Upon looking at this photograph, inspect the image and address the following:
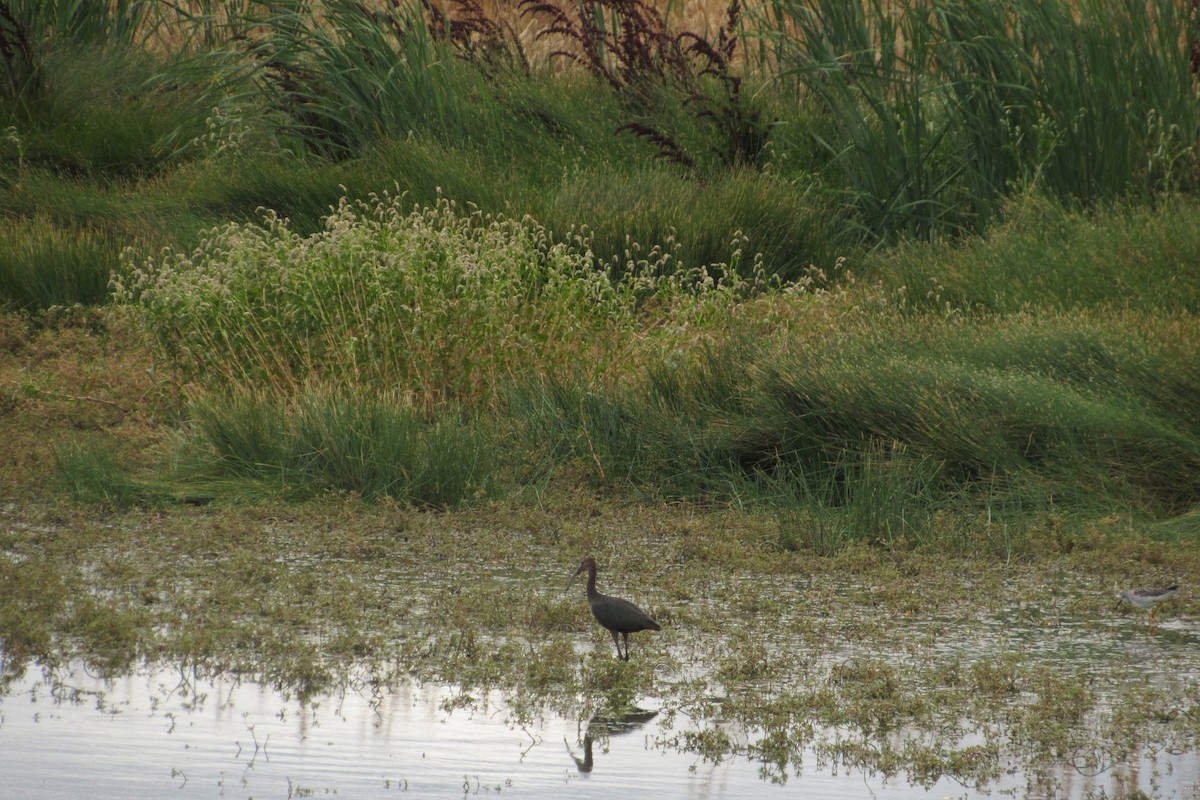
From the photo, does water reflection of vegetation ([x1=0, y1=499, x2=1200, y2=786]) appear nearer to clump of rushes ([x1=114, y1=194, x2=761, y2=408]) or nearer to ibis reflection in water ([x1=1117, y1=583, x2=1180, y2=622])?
ibis reflection in water ([x1=1117, y1=583, x2=1180, y2=622])

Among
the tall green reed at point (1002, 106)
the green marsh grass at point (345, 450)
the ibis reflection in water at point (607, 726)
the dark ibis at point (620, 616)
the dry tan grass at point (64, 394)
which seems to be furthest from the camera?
the tall green reed at point (1002, 106)

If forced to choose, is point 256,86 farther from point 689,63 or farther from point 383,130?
point 689,63

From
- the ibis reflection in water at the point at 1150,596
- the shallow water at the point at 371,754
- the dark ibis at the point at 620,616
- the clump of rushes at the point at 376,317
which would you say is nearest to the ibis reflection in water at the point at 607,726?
the shallow water at the point at 371,754

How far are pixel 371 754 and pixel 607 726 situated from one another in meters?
0.67

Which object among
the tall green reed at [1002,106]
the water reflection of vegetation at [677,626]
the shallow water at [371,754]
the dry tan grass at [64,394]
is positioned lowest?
the shallow water at [371,754]

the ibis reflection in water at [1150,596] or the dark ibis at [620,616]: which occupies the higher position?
the ibis reflection in water at [1150,596]

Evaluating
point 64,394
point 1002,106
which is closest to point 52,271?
point 64,394

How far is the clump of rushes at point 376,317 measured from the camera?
9352mm

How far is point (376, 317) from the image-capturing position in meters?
9.51

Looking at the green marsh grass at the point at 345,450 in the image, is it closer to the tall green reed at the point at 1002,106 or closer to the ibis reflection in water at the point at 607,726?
the ibis reflection in water at the point at 607,726

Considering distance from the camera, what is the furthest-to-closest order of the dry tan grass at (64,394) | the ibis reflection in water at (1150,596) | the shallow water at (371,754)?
the dry tan grass at (64,394)
the ibis reflection in water at (1150,596)
the shallow water at (371,754)

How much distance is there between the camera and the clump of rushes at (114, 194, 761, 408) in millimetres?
9352

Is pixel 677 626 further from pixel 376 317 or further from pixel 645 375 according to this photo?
pixel 376 317

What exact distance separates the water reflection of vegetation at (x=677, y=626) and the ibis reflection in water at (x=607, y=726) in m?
0.04
